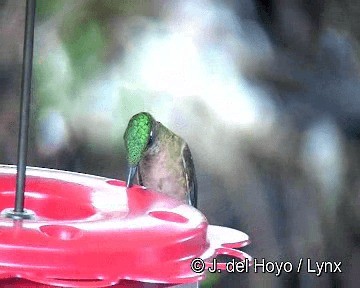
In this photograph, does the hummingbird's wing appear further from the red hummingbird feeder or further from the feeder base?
the feeder base

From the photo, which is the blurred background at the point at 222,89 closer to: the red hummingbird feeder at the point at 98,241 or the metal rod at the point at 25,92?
the red hummingbird feeder at the point at 98,241

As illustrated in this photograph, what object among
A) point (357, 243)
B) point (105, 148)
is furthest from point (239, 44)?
point (357, 243)

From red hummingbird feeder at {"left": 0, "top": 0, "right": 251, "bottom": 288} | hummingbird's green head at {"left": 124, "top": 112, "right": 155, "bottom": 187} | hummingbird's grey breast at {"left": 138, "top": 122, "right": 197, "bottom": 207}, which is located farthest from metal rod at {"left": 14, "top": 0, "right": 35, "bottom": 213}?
hummingbird's grey breast at {"left": 138, "top": 122, "right": 197, "bottom": 207}

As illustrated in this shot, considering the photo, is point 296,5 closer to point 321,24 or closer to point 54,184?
point 321,24

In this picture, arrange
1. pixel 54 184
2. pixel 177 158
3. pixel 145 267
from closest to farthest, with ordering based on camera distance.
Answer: pixel 145 267
pixel 54 184
pixel 177 158

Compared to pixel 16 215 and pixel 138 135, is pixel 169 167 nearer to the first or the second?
pixel 138 135

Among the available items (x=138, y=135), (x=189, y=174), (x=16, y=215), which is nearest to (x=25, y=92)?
(x=16, y=215)
